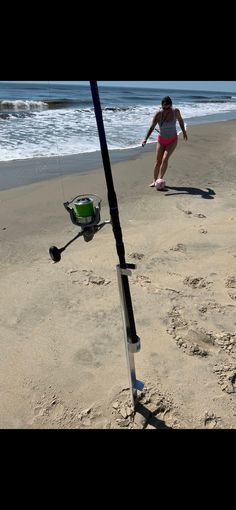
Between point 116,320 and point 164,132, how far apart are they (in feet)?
14.2

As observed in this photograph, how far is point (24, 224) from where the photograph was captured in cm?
508

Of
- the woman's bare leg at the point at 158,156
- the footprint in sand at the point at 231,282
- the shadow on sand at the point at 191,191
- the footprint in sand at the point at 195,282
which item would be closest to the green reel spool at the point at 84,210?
the footprint in sand at the point at 195,282

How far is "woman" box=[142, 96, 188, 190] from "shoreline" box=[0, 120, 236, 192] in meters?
1.66

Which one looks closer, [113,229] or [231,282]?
[113,229]

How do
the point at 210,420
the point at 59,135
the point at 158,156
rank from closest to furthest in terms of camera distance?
the point at 210,420, the point at 158,156, the point at 59,135

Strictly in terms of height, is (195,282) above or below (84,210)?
below

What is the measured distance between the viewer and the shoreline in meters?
6.96

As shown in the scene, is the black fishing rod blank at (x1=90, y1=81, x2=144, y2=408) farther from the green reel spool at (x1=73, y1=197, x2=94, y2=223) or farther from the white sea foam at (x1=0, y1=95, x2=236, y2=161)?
the white sea foam at (x1=0, y1=95, x2=236, y2=161)

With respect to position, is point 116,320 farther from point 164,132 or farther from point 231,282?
point 164,132

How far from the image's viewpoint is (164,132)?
6.43 meters

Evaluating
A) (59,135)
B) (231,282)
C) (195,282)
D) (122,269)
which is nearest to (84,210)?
(122,269)

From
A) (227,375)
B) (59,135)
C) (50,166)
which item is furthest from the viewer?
(59,135)

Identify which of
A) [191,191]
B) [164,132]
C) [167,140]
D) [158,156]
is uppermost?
[164,132]
